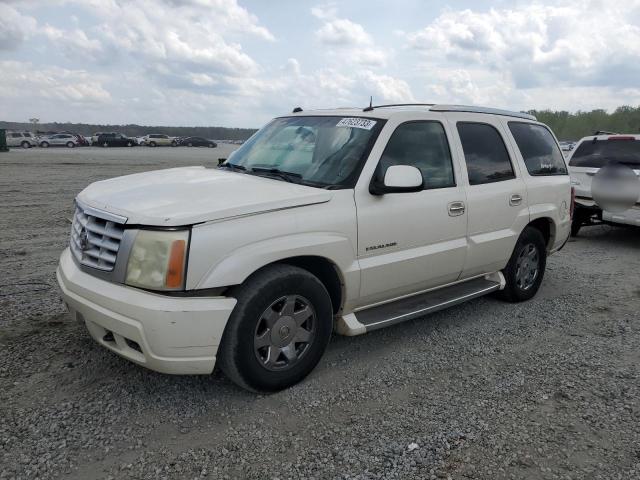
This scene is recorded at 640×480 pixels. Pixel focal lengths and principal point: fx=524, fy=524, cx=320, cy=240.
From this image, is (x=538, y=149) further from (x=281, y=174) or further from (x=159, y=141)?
(x=159, y=141)

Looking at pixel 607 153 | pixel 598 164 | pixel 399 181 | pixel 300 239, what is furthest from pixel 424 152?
pixel 607 153

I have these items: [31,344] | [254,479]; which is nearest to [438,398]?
[254,479]

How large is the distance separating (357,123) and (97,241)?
206cm

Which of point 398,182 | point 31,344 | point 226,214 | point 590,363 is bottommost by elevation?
point 31,344

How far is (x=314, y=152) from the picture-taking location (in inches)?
158

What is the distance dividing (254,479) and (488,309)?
332 centimetres

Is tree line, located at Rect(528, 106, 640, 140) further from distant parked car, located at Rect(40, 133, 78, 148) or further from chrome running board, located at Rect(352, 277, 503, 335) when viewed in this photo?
chrome running board, located at Rect(352, 277, 503, 335)

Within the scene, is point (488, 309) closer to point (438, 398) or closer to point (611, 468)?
point (438, 398)

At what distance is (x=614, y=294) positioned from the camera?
19.1 ft

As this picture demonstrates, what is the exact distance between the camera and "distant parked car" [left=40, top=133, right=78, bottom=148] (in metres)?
50.9

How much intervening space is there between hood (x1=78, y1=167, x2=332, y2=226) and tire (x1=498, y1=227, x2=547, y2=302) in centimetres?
254

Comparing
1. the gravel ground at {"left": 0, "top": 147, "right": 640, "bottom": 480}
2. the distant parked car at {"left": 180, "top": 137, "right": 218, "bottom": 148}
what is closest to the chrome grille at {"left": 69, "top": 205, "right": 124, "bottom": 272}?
the gravel ground at {"left": 0, "top": 147, "right": 640, "bottom": 480}

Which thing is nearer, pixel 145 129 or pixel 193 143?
pixel 193 143

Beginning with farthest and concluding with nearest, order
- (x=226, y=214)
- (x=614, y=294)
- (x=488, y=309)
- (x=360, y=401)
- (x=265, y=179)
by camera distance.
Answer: (x=614, y=294), (x=488, y=309), (x=265, y=179), (x=360, y=401), (x=226, y=214)
